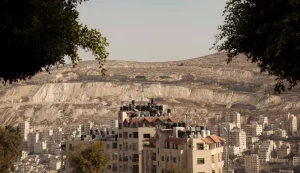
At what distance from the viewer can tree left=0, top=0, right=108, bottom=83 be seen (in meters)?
10.9

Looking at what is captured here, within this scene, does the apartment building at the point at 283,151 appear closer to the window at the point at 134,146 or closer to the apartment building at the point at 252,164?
the apartment building at the point at 252,164

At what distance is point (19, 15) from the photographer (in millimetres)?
11133

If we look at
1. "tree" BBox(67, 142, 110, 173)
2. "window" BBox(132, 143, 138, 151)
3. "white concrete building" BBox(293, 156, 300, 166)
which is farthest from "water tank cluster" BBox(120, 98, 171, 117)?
"white concrete building" BBox(293, 156, 300, 166)

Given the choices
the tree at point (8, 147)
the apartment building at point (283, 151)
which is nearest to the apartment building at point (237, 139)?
the apartment building at point (283, 151)

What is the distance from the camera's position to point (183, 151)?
166 ft

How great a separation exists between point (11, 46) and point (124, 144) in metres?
47.7

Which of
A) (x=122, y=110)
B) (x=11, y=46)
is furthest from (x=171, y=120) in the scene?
(x=11, y=46)

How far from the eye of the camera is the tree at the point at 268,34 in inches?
440

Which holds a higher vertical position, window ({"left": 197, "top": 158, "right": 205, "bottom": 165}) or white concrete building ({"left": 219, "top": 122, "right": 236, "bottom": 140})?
window ({"left": 197, "top": 158, "right": 205, "bottom": 165})

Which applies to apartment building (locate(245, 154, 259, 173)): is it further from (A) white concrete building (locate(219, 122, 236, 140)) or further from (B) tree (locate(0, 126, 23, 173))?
(B) tree (locate(0, 126, 23, 173))

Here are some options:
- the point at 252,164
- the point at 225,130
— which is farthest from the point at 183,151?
the point at 225,130

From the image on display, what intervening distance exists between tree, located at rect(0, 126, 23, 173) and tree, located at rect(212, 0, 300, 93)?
38642 millimetres

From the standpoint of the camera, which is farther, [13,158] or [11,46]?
[13,158]

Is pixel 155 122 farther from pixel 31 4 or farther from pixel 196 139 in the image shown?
pixel 31 4
